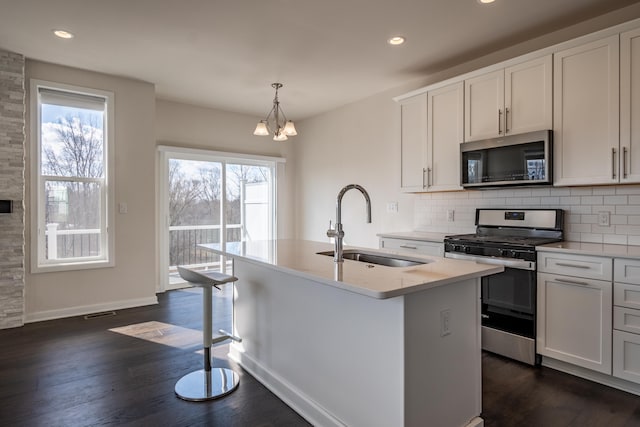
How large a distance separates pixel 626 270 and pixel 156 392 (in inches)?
122

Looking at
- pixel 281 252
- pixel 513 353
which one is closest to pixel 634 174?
pixel 513 353

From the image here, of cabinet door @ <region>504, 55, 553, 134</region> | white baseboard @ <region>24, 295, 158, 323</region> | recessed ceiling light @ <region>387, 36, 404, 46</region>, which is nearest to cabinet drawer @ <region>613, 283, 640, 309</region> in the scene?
cabinet door @ <region>504, 55, 553, 134</region>

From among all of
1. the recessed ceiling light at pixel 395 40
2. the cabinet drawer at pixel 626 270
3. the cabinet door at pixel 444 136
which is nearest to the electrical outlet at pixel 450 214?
the cabinet door at pixel 444 136

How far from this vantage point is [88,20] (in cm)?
291

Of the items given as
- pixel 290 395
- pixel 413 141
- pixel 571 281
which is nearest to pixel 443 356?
pixel 290 395

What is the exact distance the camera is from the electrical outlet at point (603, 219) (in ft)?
9.13

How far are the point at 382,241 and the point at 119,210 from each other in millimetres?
3050

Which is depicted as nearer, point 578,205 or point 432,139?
point 578,205

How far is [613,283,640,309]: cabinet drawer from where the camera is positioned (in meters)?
2.25

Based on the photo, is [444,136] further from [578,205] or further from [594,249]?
[594,249]

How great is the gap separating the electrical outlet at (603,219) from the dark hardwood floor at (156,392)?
1.18m

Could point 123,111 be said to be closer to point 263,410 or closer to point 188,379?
point 188,379

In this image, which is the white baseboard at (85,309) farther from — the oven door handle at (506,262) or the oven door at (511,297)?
the oven door at (511,297)

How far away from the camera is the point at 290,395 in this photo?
2.21 metres
